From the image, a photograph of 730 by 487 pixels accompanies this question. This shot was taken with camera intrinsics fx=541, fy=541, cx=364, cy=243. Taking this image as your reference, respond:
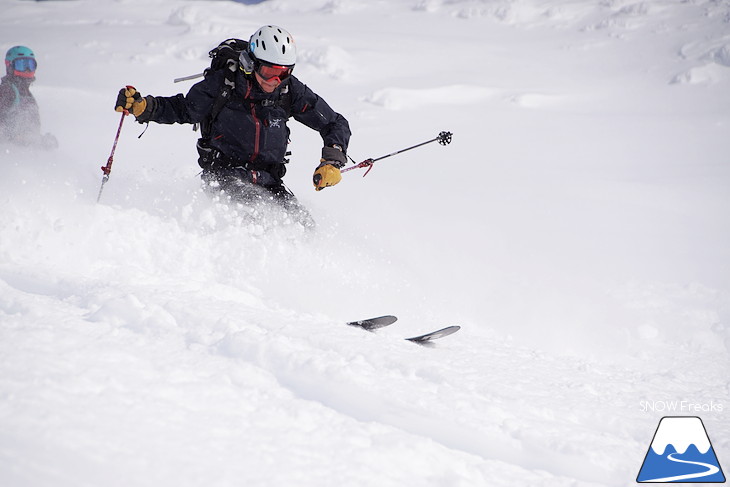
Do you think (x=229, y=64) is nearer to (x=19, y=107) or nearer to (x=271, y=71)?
(x=271, y=71)

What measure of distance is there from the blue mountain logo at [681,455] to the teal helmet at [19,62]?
24.4ft

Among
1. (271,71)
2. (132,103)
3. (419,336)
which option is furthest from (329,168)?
(419,336)

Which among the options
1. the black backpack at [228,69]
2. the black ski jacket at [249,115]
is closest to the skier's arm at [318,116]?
the black ski jacket at [249,115]

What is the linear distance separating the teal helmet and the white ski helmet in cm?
395

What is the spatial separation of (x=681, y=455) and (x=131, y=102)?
14.2 ft

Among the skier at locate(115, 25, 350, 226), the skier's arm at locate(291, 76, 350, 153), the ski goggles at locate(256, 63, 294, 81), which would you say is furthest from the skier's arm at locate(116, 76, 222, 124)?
the skier's arm at locate(291, 76, 350, 153)

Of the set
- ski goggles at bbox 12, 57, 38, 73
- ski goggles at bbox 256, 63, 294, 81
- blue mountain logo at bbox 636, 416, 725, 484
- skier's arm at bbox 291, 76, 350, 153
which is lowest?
blue mountain logo at bbox 636, 416, 725, 484

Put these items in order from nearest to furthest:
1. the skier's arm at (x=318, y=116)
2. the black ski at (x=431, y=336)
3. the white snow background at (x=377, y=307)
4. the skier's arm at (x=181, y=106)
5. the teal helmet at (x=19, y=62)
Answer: the white snow background at (x=377, y=307), the black ski at (x=431, y=336), the skier's arm at (x=181, y=106), the skier's arm at (x=318, y=116), the teal helmet at (x=19, y=62)

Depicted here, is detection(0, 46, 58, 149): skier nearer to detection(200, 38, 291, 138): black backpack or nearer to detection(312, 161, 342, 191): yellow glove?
detection(200, 38, 291, 138): black backpack

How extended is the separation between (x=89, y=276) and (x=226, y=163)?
206 cm

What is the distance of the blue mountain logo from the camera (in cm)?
192

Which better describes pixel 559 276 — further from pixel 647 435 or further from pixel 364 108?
pixel 364 108

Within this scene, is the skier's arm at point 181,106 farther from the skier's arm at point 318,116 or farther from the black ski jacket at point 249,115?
the skier's arm at point 318,116

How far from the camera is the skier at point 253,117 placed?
4363 millimetres
